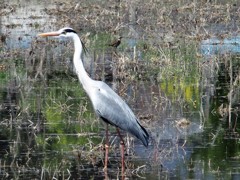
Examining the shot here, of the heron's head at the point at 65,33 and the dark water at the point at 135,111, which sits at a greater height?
the heron's head at the point at 65,33

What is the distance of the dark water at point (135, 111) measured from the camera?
8.79 meters

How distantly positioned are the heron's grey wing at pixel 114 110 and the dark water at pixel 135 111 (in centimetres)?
39

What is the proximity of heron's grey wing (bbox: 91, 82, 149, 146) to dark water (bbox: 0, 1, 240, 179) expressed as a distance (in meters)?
0.39

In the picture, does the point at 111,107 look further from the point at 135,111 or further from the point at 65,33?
the point at 135,111

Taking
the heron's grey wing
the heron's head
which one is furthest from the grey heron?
the heron's head

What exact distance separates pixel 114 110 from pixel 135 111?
2.55 meters

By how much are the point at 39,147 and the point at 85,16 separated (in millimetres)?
13267

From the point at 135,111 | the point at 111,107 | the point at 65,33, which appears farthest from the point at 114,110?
the point at 135,111

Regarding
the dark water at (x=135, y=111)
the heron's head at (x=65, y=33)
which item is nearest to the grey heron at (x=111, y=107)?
the heron's head at (x=65, y=33)

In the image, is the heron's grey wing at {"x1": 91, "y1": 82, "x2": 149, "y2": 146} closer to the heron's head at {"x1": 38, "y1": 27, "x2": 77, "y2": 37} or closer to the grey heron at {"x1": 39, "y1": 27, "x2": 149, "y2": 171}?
the grey heron at {"x1": 39, "y1": 27, "x2": 149, "y2": 171}

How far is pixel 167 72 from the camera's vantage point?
561 inches

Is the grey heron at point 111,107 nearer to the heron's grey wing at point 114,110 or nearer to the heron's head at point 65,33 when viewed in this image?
the heron's grey wing at point 114,110

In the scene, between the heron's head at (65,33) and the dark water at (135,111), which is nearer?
the dark water at (135,111)

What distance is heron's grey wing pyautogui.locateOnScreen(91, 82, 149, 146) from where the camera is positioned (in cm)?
888
